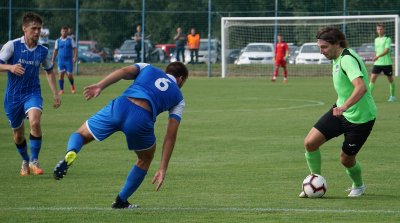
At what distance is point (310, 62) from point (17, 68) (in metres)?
32.2

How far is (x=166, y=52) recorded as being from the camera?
152 ft

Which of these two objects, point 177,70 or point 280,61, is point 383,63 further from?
point 177,70

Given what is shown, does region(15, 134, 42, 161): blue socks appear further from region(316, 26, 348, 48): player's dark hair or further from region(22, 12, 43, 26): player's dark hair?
region(316, 26, 348, 48): player's dark hair

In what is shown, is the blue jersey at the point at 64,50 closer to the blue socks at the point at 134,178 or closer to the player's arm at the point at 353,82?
the player's arm at the point at 353,82

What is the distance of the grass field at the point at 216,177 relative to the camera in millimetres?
8656

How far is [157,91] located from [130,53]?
123 feet

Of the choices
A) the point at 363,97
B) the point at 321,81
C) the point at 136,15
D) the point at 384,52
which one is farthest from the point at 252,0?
the point at 363,97

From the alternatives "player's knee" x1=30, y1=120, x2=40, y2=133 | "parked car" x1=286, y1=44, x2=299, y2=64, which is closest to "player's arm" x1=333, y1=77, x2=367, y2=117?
"player's knee" x1=30, y1=120, x2=40, y2=133

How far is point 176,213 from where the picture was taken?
8648mm

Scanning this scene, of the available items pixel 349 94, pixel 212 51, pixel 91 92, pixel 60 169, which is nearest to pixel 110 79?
pixel 91 92

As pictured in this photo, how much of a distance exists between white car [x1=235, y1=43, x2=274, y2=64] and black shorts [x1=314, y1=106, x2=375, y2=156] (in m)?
31.6

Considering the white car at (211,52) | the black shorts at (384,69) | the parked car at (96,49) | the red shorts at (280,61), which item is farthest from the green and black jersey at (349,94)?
the parked car at (96,49)

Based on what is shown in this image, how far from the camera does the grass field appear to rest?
8656mm

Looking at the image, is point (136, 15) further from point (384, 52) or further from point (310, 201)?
point (310, 201)
